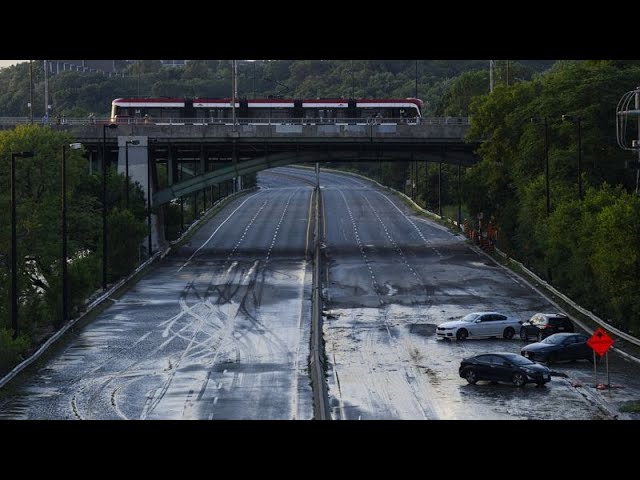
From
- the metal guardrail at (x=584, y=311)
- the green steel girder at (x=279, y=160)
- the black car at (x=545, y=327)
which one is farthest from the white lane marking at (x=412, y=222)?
the black car at (x=545, y=327)

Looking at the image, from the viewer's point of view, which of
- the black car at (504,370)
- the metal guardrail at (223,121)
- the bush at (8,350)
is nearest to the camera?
the black car at (504,370)

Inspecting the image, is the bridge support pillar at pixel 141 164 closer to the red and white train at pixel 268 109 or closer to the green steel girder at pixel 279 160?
the green steel girder at pixel 279 160

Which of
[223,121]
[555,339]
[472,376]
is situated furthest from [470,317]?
[223,121]

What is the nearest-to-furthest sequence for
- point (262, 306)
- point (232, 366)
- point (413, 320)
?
point (232, 366) < point (413, 320) < point (262, 306)
